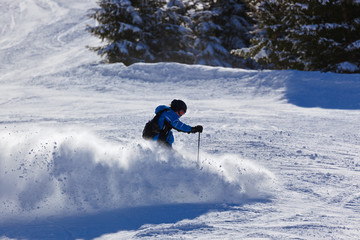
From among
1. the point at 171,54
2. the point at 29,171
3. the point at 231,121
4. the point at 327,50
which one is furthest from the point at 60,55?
the point at 29,171

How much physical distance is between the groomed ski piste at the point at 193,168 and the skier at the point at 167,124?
0.18 metres

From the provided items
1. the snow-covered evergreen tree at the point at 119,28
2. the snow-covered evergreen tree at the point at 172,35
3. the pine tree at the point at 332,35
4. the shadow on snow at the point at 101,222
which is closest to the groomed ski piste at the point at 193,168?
→ the shadow on snow at the point at 101,222

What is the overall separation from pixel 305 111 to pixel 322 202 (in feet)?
23.6

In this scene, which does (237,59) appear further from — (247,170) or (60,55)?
(247,170)

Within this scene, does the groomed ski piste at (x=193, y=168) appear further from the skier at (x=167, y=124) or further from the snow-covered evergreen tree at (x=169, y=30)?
the snow-covered evergreen tree at (x=169, y=30)

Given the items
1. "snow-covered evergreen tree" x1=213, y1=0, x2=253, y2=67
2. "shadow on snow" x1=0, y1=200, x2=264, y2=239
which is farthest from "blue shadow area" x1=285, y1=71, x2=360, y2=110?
"snow-covered evergreen tree" x1=213, y1=0, x2=253, y2=67

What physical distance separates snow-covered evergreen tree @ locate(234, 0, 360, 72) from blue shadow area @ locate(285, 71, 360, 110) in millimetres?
1535

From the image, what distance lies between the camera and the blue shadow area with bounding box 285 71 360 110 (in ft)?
43.5

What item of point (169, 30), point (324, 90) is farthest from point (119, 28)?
point (324, 90)

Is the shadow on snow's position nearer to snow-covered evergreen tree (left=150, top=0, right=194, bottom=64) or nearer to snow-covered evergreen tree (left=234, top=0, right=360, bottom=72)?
snow-covered evergreen tree (left=234, top=0, right=360, bottom=72)

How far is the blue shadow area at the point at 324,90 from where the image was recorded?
13.3m

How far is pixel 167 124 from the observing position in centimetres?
559

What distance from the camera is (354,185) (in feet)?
20.4

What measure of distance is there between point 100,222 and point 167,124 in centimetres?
160
